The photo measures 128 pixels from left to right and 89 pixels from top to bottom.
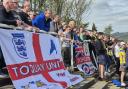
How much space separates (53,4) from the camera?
30.8 m

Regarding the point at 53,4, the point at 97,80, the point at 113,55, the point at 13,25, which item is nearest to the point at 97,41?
the point at 97,80

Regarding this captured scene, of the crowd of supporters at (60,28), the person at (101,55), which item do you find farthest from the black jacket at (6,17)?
the person at (101,55)

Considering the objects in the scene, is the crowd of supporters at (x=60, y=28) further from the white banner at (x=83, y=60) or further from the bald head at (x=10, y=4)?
the white banner at (x=83, y=60)

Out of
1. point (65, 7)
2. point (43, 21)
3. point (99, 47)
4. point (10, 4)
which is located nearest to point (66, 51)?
point (43, 21)

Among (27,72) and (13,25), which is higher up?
(13,25)

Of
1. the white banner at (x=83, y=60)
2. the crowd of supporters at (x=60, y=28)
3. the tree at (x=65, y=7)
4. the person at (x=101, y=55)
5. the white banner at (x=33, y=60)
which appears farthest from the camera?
the tree at (x=65, y=7)

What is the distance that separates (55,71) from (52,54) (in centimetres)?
39

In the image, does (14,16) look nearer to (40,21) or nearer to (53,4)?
(40,21)

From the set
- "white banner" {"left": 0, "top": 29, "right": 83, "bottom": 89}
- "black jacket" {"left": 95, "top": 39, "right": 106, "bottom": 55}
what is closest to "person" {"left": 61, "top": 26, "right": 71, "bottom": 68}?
"white banner" {"left": 0, "top": 29, "right": 83, "bottom": 89}

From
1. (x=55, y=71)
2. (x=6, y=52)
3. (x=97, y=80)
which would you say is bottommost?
(x=97, y=80)

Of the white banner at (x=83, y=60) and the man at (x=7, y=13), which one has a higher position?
the man at (x=7, y=13)

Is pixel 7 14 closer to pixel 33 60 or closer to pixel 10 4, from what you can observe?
pixel 10 4

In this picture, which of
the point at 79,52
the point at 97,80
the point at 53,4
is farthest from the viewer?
the point at 53,4

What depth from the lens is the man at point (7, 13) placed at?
7609 mm
